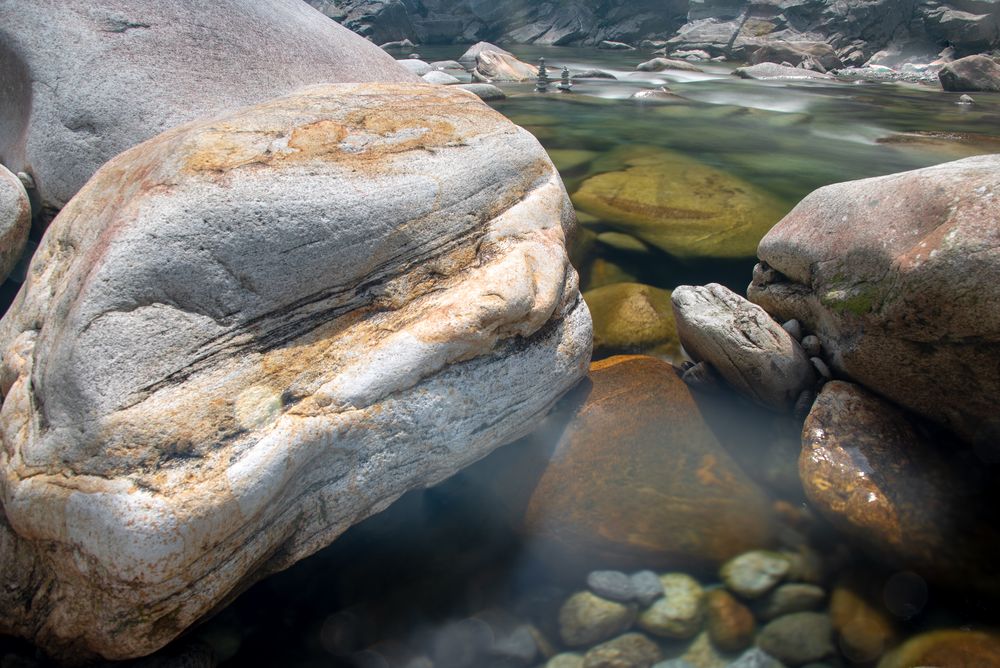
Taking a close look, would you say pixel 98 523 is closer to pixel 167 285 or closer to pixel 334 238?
pixel 167 285

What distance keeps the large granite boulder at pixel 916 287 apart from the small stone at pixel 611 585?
6.19 ft

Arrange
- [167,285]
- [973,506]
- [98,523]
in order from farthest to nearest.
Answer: [973,506] → [167,285] → [98,523]

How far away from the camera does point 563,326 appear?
345 cm

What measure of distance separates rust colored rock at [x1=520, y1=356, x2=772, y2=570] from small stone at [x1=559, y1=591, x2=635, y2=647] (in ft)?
0.67

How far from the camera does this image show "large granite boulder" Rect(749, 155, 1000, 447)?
3.02 metres

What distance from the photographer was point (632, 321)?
4648 millimetres

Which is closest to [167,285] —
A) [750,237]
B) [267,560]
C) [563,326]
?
[267,560]

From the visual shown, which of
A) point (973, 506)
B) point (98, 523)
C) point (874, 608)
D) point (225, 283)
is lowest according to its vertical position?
point (874, 608)

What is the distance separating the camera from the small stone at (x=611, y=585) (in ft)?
9.69

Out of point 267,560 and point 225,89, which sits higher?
point 225,89

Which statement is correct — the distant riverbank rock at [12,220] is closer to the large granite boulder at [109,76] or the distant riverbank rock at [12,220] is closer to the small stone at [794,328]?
the large granite boulder at [109,76]

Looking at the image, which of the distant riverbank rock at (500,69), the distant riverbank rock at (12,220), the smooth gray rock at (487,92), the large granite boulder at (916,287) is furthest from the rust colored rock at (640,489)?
the distant riverbank rock at (500,69)

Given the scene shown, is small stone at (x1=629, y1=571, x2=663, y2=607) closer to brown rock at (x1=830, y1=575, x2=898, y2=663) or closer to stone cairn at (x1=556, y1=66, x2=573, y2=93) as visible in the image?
brown rock at (x1=830, y1=575, x2=898, y2=663)

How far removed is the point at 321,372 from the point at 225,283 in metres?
0.58
